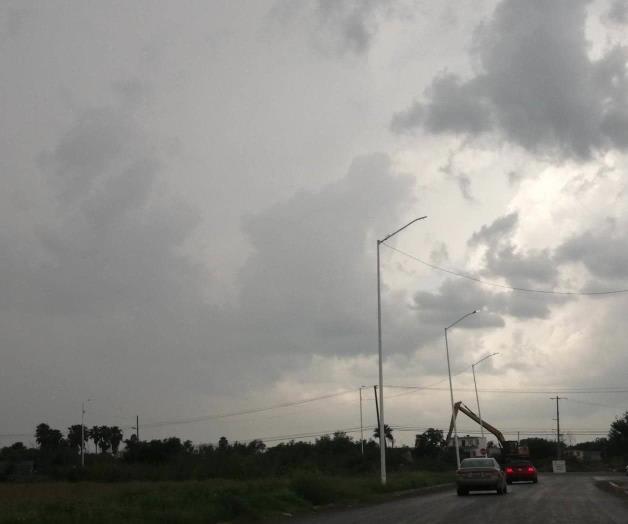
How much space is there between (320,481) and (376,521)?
40.5 feet

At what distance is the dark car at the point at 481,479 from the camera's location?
37031 millimetres

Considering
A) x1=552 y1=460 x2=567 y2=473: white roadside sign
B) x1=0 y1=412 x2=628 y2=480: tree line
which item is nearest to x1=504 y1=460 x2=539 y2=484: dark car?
x1=0 y1=412 x2=628 y2=480: tree line

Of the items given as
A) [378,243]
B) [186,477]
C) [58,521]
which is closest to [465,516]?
[58,521]

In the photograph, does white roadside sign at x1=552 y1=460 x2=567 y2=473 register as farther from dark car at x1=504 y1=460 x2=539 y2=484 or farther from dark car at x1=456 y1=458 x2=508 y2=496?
dark car at x1=456 y1=458 x2=508 y2=496

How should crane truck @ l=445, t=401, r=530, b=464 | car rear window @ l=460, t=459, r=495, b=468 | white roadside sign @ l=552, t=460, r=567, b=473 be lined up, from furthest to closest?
white roadside sign @ l=552, t=460, r=567, b=473
crane truck @ l=445, t=401, r=530, b=464
car rear window @ l=460, t=459, r=495, b=468

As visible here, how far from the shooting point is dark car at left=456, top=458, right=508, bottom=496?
37031mm

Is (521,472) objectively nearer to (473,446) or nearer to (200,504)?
(473,446)

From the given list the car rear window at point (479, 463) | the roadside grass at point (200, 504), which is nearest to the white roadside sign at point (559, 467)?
the car rear window at point (479, 463)

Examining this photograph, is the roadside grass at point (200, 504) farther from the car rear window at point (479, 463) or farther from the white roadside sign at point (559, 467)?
the white roadside sign at point (559, 467)

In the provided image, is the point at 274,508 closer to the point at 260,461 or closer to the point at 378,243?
the point at 378,243

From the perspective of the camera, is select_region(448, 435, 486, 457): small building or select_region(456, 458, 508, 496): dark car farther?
select_region(448, 435, 486, 457): small building

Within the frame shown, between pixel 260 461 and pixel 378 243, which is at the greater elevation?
pixel 378 243

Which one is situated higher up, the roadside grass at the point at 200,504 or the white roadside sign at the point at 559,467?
the roadside grass at the point at 200,504

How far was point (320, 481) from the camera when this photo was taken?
34219mm
